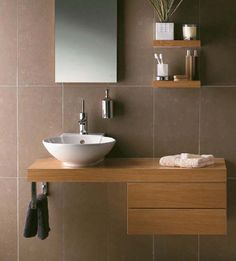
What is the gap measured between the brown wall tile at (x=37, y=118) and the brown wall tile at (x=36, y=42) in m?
0.08

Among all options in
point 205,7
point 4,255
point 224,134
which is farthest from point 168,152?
point 4,255

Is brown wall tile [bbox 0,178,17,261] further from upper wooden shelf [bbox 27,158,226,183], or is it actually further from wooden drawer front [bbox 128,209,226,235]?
wooden drawer front [bbox 128,209,226,235]

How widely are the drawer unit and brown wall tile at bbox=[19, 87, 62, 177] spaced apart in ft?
2.51

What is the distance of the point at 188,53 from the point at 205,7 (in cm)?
33

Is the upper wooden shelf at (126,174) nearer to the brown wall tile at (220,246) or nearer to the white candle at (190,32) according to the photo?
the brown wall tile at (220,246)

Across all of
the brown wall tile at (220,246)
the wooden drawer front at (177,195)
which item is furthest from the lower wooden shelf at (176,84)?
the brown wall tile at (220,246)

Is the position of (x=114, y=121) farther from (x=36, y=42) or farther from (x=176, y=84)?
(x=36, y=42)

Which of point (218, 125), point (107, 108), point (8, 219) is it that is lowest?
point (8, 219)

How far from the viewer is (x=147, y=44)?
151 inches

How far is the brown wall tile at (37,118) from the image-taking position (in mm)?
3908

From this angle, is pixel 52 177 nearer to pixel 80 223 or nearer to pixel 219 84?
pixel 80 223

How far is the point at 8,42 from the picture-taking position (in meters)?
3.88

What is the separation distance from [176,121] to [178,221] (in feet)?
2.37

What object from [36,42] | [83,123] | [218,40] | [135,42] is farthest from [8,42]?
[218,40]
